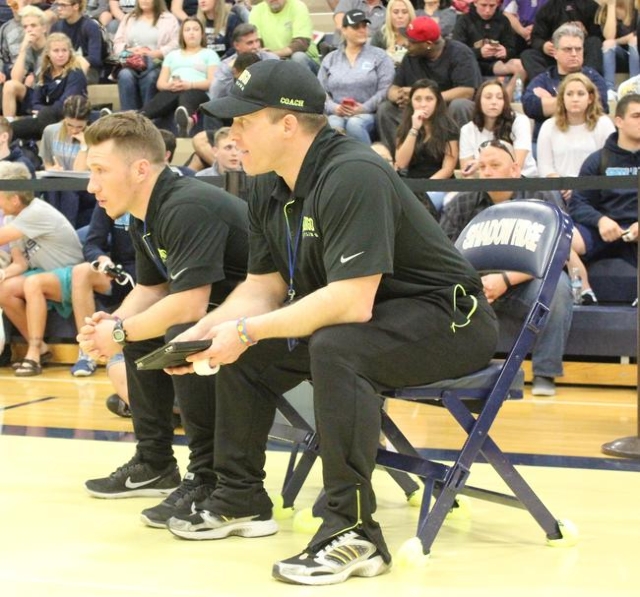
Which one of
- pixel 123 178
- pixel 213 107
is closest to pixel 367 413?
pixel 213 107

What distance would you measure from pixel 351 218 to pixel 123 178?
956 millimetres

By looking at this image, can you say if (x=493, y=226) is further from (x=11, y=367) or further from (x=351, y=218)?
(x=11, y=367)

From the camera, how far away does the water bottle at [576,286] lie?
627 cm

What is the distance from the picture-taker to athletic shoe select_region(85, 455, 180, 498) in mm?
3752

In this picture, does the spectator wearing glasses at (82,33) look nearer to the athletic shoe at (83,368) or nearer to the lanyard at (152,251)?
the athletic shoe at (83,368)

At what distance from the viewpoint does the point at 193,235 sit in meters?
3.44

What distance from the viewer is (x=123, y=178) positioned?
11.5 ft

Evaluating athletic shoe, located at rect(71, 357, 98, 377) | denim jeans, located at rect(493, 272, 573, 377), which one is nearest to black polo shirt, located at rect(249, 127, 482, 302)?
denim jeans, located at rect(493, 272, 573, 377)

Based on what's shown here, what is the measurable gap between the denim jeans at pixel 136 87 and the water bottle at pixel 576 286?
14.7 ft

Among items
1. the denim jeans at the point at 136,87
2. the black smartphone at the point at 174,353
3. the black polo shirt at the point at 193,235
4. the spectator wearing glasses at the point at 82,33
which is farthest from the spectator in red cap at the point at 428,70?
the black smartphone at the point at 174,353

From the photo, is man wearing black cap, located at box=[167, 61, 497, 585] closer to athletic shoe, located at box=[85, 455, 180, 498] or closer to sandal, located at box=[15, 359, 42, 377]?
athletic shoe, located at box=[85, 455, 180, 498]

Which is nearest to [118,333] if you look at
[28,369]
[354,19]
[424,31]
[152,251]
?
[152,251]

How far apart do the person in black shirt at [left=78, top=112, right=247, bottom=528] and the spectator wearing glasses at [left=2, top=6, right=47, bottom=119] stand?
6587 millimetres

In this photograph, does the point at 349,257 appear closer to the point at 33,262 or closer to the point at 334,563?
the point at 334,563
